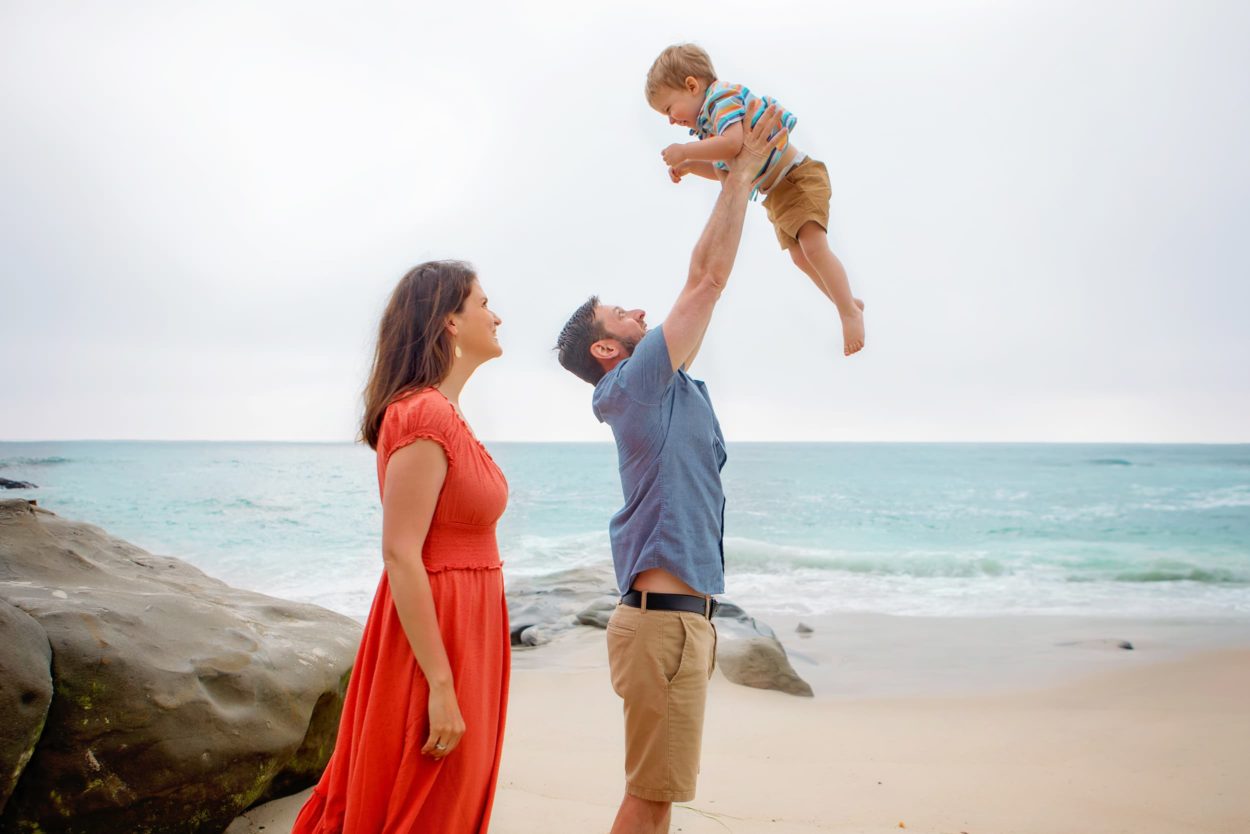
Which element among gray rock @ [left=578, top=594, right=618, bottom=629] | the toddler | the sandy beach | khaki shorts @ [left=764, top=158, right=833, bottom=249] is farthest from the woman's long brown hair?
gray rock @ [left=578, top=594, right=618, bottom=629]

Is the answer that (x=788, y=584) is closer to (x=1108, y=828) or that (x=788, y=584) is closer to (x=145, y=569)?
(x=1108, y=828)

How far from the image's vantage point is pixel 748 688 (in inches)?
282

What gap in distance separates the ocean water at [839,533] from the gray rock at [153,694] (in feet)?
29.6

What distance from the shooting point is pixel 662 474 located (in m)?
2.65

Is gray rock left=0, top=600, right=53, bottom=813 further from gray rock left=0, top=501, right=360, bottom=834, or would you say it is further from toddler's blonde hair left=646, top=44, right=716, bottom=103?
toddler's blonde hair left=646, top=44, right=716, bottom=103

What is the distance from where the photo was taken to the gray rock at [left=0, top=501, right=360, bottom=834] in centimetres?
284

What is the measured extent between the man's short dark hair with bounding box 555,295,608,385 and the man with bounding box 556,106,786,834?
0.29 meters

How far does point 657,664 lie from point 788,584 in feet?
43.8

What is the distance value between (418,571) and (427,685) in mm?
320

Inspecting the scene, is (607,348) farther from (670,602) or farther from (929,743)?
(929,743)

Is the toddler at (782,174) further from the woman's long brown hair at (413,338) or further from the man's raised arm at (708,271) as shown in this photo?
the woman's long brown hair at (413,338)

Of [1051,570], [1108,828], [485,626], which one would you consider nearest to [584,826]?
[485,626]

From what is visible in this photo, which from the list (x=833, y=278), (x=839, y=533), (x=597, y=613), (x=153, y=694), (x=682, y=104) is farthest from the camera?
(x=839, y=533)

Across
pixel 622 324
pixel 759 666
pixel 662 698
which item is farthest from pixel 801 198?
pixel 759 666
